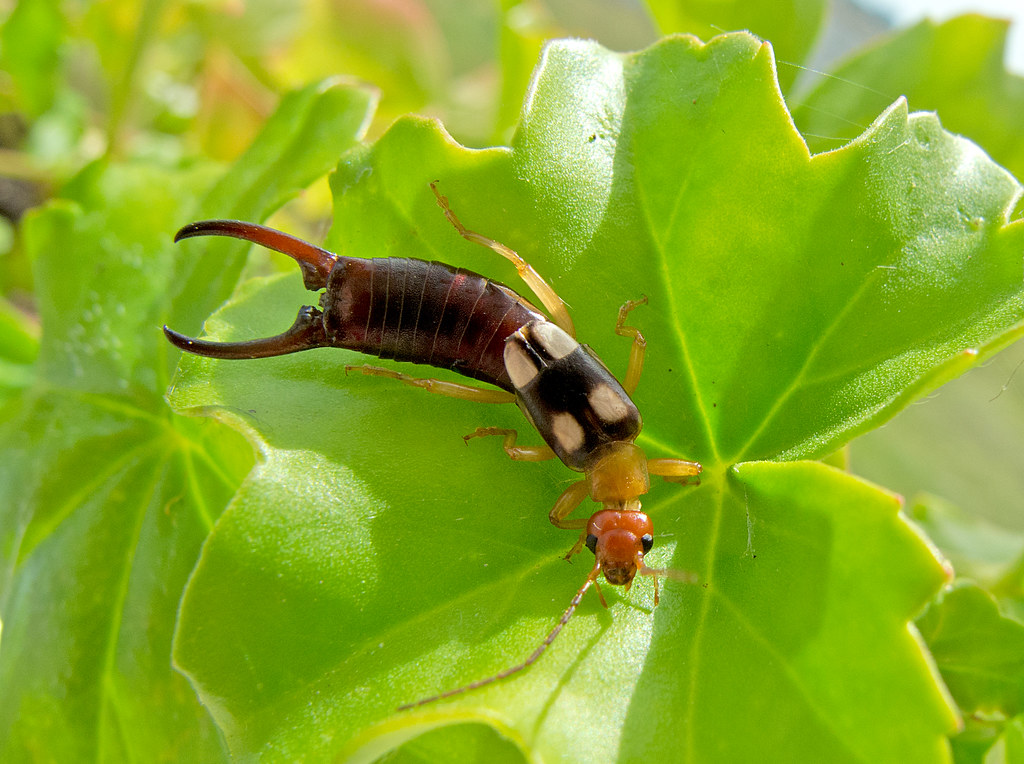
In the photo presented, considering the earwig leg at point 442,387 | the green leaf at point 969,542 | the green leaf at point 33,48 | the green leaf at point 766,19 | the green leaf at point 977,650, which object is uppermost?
the green leaf at point 766,19

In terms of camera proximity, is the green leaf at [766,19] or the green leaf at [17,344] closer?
the green leaf at [766,19]

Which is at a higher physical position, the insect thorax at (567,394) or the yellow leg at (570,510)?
the insect thorax at (567,394)

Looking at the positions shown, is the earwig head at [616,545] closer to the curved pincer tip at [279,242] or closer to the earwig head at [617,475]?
the earwig head at [617,475]

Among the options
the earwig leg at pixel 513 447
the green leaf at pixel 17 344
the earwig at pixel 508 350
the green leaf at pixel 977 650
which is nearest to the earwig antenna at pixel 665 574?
the earwig at pixel 508 350


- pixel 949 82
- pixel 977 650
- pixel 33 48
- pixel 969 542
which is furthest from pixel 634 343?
pixel 33 48

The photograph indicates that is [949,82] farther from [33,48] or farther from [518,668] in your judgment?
[33,48]

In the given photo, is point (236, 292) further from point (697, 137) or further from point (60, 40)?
point (60, 40)

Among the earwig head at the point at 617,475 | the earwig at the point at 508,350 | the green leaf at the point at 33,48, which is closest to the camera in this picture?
the earwig at the point at 508,350
